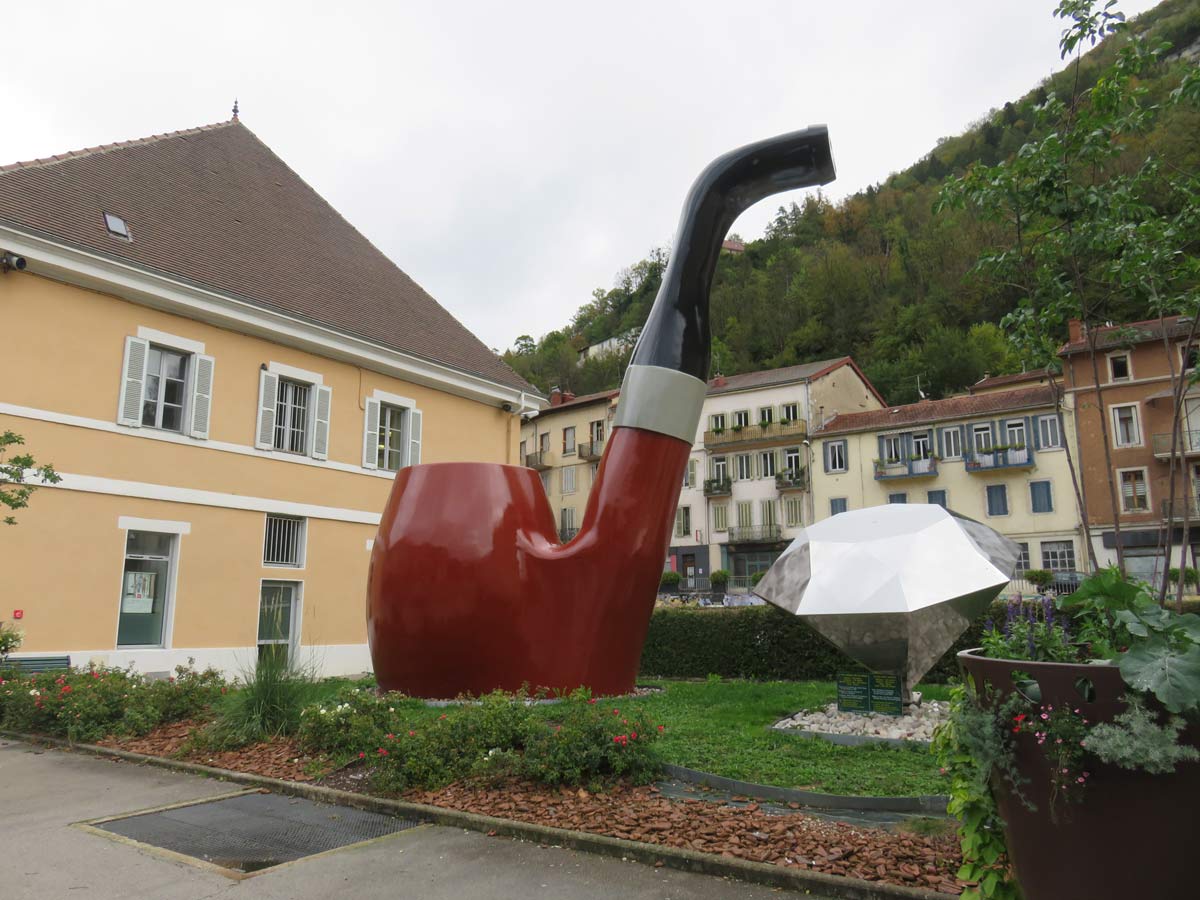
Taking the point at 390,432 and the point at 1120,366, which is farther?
the point at 1120,366

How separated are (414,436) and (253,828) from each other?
15.0m

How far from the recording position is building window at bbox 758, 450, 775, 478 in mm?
47000

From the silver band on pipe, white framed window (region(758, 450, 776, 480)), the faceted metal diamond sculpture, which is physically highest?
white framed window (region(758, 450, 776, 480))

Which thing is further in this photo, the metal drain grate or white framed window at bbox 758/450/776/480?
white framed window at bbox 758/450/776/480

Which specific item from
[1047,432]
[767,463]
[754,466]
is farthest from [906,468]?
[754,466]

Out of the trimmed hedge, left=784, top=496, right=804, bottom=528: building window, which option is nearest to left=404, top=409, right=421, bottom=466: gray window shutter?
the trimmed hedge

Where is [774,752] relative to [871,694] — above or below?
below

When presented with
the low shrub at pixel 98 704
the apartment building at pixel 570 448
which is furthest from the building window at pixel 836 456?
the low shrub at pixel 98 704

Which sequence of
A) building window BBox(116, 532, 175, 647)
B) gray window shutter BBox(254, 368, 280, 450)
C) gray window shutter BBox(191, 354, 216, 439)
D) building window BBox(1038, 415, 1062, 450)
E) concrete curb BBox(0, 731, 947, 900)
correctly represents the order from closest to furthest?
concrete curb BBox(0, 731, 947, 900) < building window BBox(116, 532, 175, 647) < gray window shutter BBox(191, 354, 216, 439) < gray window shutter BBox(254, 368, 280, 450) < building window BBox(1038, 415, 1062, 450)

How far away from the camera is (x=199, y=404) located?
52.3 ft

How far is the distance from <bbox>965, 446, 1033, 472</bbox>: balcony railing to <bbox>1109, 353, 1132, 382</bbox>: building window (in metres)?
4.88

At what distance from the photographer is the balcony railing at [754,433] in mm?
45969

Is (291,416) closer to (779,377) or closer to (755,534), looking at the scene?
(755,534)

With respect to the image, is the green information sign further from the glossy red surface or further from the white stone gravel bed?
the glossy red surface
